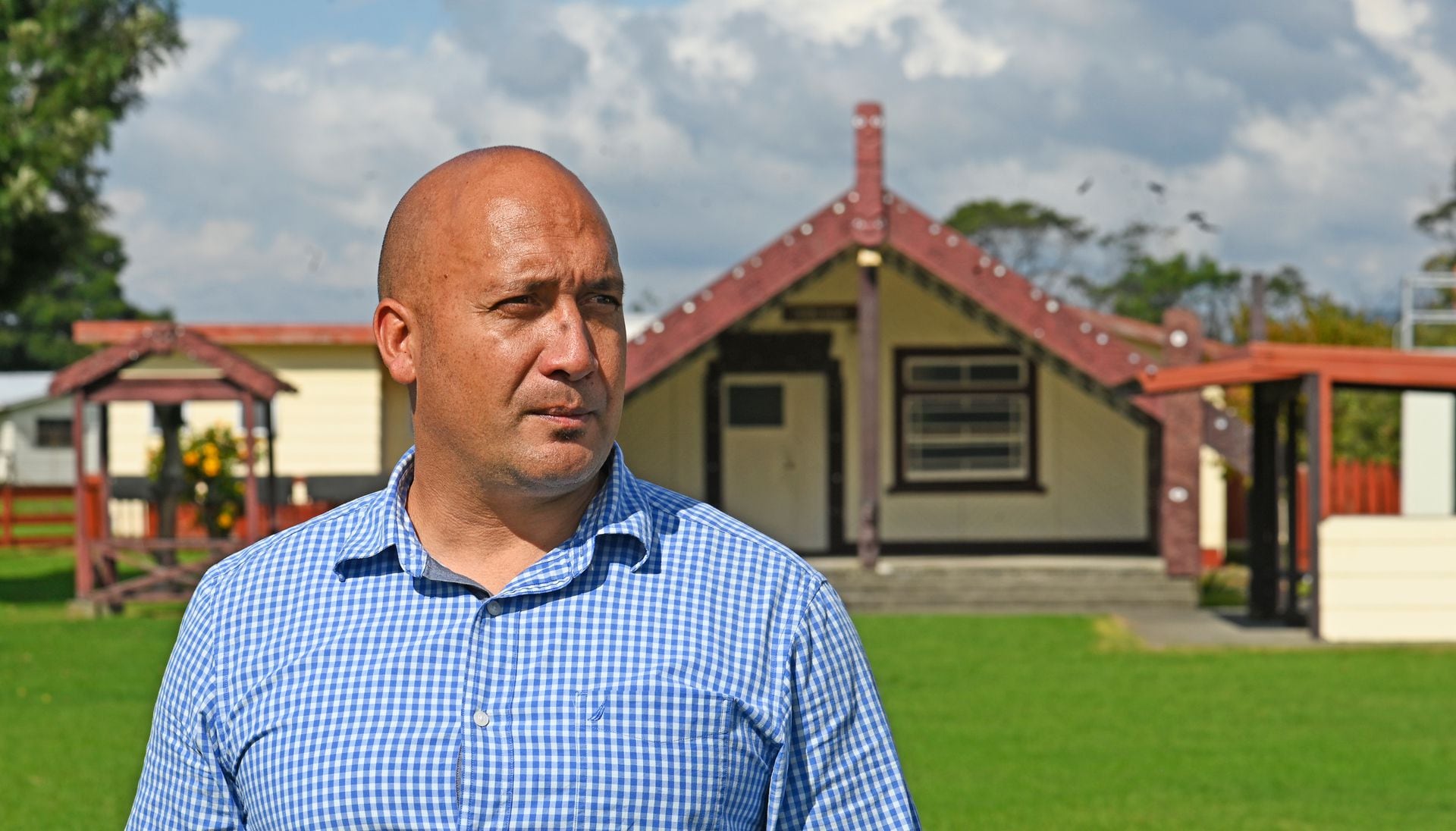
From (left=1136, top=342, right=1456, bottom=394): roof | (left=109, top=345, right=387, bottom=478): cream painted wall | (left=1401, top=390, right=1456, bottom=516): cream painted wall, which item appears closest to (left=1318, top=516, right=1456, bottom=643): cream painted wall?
(left=1136, top=342, right=1456, bottom=394): roof

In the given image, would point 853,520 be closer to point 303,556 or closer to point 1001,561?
point 1001,561

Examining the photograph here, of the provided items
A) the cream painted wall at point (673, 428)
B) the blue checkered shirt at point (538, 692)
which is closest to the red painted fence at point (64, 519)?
the cream painted wall at point (673, 428)

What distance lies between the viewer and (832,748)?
83.5 inches

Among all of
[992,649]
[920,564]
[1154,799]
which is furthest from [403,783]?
[920,564]

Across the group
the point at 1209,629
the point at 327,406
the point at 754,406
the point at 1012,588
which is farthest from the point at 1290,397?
the point at 327,406

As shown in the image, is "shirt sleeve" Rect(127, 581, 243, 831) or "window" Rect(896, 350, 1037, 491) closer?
"shirt sleeve" Rect(127, 581, 243, 831)

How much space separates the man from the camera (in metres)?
2.04

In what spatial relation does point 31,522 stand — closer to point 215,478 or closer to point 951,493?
point 215,478

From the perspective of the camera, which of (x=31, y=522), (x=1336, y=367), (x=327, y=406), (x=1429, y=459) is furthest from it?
(x=31, y=522)

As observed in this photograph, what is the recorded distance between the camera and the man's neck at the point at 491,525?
7.16 ft

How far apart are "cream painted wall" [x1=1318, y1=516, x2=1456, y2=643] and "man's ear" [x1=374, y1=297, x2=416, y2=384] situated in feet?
44.8

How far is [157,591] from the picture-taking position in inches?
719

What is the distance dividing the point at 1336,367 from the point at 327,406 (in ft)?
52.9

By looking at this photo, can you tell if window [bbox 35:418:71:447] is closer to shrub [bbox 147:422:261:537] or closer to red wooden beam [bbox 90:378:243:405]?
shrub [bbox 147:422:261:537]
